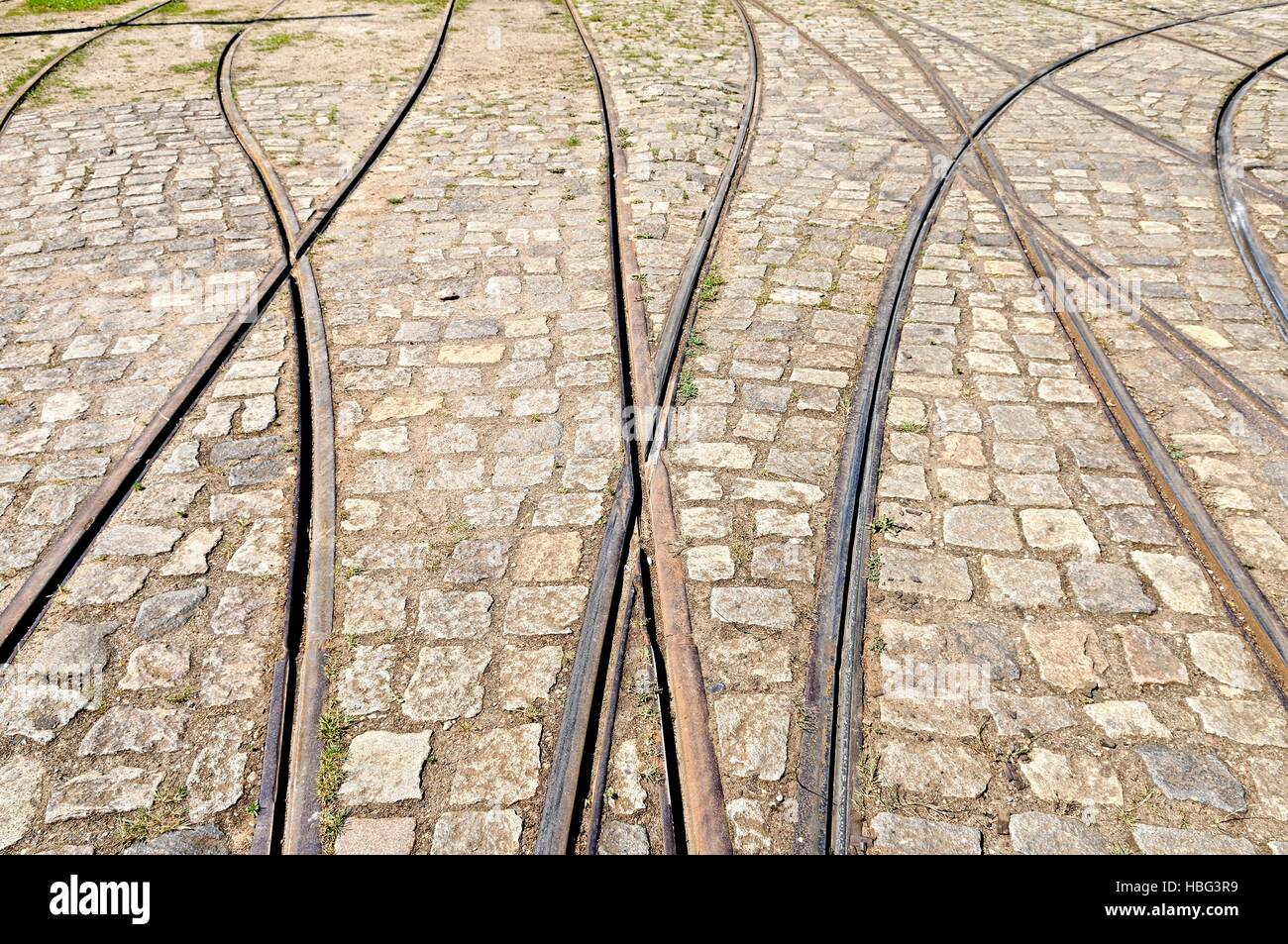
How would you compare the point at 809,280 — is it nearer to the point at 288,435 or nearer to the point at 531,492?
the point at 531,492

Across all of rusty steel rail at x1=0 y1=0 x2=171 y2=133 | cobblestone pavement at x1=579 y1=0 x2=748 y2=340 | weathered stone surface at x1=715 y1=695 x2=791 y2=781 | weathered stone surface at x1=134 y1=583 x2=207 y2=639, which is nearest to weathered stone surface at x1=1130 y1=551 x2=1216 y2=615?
weathered stone surface at x1=715 y1=695 x2=791 y2=781

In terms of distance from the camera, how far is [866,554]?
3.65 m

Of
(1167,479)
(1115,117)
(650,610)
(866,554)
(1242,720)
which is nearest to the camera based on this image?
(1242,720)

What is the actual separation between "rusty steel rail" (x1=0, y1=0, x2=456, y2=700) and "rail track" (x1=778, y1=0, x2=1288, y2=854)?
184 centimetres

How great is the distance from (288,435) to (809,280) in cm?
326

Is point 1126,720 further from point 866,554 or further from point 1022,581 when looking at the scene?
point 866,554

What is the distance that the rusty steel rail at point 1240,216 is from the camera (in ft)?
17.6

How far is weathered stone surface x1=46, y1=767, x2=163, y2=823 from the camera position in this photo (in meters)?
2.77

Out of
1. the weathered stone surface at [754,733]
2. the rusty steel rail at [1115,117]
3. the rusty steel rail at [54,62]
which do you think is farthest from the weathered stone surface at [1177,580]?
the rusty steel rail at [54,62]

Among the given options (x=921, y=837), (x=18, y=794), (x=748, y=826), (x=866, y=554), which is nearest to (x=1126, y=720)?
(x=921, y=837)

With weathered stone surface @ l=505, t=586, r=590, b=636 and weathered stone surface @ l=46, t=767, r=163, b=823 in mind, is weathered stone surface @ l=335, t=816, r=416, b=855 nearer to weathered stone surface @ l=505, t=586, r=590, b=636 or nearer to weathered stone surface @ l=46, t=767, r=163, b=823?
weathered stone surface @ l=46, t=767, r=163, b=823

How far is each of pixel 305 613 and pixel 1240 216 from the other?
669 centimetres
